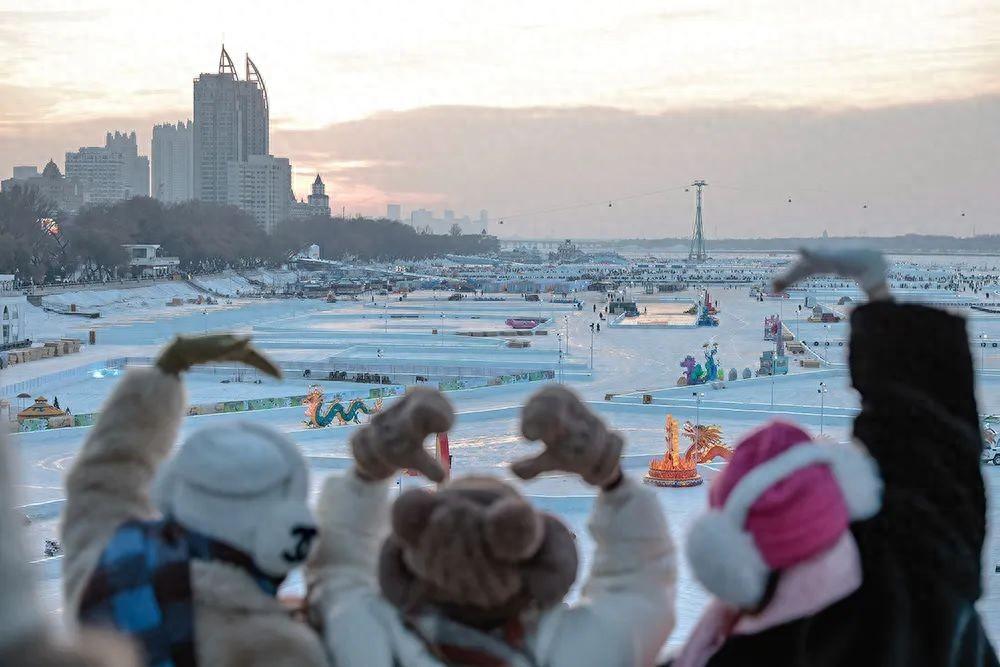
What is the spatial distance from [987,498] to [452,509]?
1009 mm

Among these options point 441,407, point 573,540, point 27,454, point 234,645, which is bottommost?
point 27,454

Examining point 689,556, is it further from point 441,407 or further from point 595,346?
point 595,346

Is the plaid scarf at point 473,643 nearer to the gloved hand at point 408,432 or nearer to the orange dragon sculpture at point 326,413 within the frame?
the gloved hand at point 408,432

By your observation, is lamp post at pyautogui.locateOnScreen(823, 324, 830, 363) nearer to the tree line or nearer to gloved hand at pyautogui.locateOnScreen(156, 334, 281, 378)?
gloved hand at pyautogui.locateOnScreen(156, 334, 281, 378)

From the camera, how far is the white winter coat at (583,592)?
2.14m

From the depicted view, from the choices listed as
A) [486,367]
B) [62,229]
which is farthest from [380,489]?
[62,229]

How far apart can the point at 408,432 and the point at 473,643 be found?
1.25 ft

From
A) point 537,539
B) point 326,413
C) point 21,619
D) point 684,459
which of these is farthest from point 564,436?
point 326,413

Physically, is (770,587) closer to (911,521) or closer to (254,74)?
(911,521)

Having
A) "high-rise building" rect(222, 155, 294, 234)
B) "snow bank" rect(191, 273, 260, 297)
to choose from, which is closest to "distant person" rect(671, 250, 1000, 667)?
"snow bank" rect(191, 273, 260, 297)

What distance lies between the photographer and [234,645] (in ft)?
6.71

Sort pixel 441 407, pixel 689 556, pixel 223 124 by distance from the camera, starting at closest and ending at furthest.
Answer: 1. pixel 689 556
2. pixel 441 407
3. pixel 223 124

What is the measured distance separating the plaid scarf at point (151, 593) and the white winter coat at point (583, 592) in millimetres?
260

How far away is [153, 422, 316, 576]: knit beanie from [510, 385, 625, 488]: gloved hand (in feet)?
1.31
